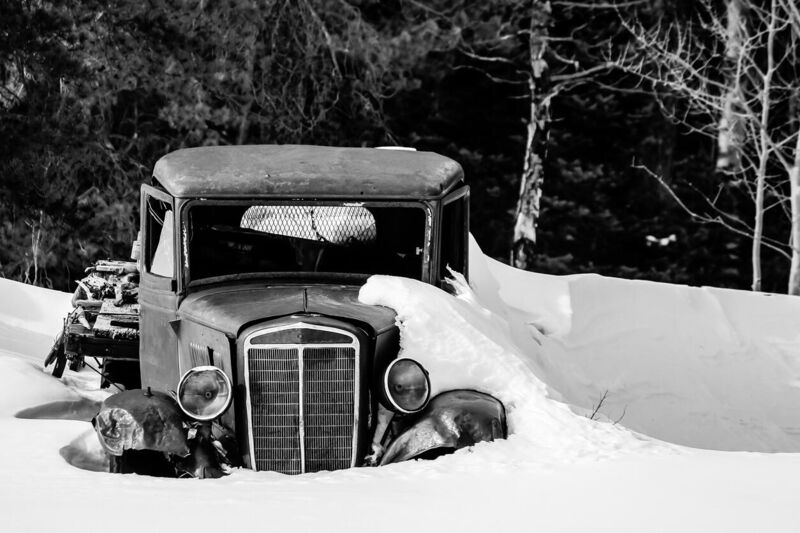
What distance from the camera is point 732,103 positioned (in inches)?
864

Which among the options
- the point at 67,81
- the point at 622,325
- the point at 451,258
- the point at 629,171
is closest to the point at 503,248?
the point at 629,171

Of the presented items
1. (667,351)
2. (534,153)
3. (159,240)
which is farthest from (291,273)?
(534,153)

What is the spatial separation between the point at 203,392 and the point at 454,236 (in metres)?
2.08

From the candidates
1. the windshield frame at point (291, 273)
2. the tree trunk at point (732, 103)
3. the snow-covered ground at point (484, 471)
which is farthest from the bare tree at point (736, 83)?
the windshield frame at point (291, 273)

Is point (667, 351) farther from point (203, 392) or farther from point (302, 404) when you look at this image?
point (203, 392)

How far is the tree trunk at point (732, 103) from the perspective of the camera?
727 inches

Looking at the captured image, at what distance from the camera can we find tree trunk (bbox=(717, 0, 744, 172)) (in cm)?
1846

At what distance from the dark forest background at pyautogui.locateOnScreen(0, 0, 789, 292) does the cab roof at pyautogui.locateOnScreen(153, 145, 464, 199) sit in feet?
30.9

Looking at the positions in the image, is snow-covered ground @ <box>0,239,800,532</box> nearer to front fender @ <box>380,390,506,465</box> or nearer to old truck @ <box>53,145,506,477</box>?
front fender @ <box>380,390,506,465</box>

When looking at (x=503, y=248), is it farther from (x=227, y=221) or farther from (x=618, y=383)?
(x=227, y=221)

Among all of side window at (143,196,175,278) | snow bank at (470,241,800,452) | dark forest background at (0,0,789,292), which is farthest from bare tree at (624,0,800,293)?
side window at (143,196,175,278)

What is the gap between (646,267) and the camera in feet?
80.8

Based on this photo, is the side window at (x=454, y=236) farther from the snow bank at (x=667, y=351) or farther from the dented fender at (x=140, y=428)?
the dented fender at (x=140, y=428)

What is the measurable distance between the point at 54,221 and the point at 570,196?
36.6 feet
